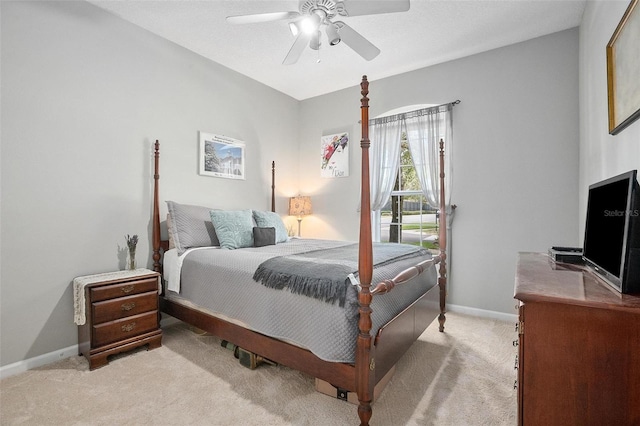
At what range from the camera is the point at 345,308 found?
1593 mm

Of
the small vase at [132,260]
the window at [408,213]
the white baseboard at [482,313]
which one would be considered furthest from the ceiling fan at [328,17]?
the white baseboard at [482,313]

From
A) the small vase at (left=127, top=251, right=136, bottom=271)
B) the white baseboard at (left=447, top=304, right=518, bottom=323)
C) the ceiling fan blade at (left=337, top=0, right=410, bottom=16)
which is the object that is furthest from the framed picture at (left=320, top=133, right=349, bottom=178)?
the small vase at (left=127, top=251, right=136, bottom=271)

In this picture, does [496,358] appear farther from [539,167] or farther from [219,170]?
[219,170]

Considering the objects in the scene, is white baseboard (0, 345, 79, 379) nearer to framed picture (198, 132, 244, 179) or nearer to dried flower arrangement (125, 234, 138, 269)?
dried flower arrangement (125, 234, 138, 269)

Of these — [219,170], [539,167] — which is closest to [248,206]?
[219,170]

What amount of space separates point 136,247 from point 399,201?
3.07m

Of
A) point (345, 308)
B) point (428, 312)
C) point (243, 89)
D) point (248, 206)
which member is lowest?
point (428, 312)

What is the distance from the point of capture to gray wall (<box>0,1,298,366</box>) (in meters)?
2.21

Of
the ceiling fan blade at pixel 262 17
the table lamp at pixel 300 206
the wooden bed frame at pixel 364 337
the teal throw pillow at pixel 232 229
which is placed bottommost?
the wooden bed frame at pixel 364 337

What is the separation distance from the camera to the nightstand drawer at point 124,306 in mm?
2270

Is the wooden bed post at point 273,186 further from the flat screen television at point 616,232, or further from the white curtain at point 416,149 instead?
the flat screen television at point 616,232

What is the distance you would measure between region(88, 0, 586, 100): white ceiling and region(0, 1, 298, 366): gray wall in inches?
13.3

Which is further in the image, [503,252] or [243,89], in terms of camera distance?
[243,89]

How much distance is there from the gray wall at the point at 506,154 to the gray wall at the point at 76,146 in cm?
272
